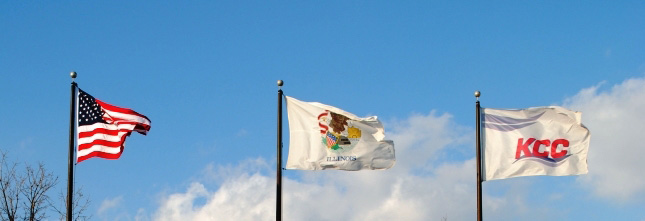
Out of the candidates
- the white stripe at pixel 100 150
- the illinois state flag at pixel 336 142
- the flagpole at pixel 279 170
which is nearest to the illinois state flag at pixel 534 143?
the illinois state flag at pixel 336 142

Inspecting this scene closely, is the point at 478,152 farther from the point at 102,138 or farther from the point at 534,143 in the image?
the point at 102,138

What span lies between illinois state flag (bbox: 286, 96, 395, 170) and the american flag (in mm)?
4869

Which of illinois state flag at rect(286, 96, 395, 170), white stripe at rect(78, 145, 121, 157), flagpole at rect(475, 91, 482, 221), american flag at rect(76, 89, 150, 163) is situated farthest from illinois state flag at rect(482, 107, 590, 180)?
white stripe at rect(78, 145, 121, 157)

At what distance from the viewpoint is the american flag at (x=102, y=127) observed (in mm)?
31125

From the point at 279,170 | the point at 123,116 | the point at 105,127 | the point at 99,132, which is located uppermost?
the point at 123,116

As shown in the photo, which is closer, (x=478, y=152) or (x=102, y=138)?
(x=102, y=138)

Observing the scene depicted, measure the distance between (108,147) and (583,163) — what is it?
14.2 meters

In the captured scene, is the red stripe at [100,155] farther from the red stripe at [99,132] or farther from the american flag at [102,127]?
the red stripe at [99,132]

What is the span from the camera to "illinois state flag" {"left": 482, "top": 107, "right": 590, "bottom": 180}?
3148 centimetres

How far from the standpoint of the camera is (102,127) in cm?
3130

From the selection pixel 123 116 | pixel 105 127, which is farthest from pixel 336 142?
pixel 105 127

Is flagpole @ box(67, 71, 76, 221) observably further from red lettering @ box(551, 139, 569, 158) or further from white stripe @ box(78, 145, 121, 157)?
red lettering @ box(551, 139, 569, 158)

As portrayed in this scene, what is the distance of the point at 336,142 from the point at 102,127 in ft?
22.9

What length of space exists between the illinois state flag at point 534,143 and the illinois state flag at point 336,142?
317 cm
